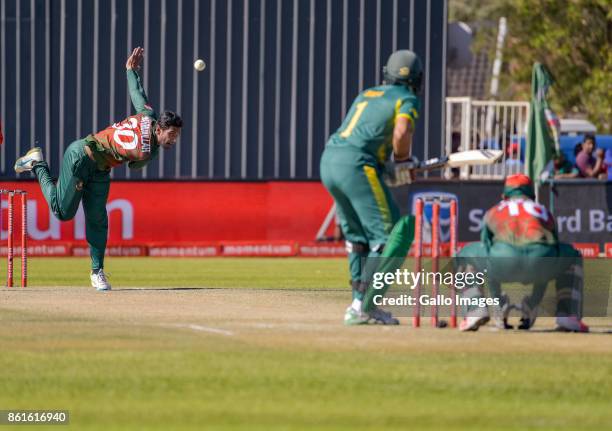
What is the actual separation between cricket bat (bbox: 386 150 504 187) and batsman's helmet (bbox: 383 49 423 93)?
573 millimetres

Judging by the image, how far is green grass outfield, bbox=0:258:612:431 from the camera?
7543 millimetres

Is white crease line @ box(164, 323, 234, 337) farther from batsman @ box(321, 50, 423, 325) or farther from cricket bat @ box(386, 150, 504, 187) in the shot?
cricket bat @ box(386, 150, 504, 187)

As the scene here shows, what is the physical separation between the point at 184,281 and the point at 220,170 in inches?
391

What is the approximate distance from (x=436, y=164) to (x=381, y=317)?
1.25 metres

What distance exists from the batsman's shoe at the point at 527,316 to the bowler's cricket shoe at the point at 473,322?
38 centimetres

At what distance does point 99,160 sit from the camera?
13883 millimetres

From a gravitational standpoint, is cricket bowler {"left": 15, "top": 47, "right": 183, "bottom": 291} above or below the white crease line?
above

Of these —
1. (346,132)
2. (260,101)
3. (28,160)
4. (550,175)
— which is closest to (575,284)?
(346,132)

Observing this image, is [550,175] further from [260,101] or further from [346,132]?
[346,132]

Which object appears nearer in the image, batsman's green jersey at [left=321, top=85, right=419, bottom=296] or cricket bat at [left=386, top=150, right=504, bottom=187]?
batsman's green jersey at [left=321, top=85, right=419, bottom=296]

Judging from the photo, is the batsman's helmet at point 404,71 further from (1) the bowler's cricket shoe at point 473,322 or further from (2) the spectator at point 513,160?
(2) the spectator at point 513,160

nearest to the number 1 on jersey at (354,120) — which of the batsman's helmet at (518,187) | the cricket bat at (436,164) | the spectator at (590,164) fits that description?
the cricket bat at (436,164)

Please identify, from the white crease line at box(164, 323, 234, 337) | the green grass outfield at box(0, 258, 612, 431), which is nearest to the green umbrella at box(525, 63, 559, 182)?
the green grass outfield at box(0, 258, 612, 431)

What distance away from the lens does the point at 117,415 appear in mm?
7508
